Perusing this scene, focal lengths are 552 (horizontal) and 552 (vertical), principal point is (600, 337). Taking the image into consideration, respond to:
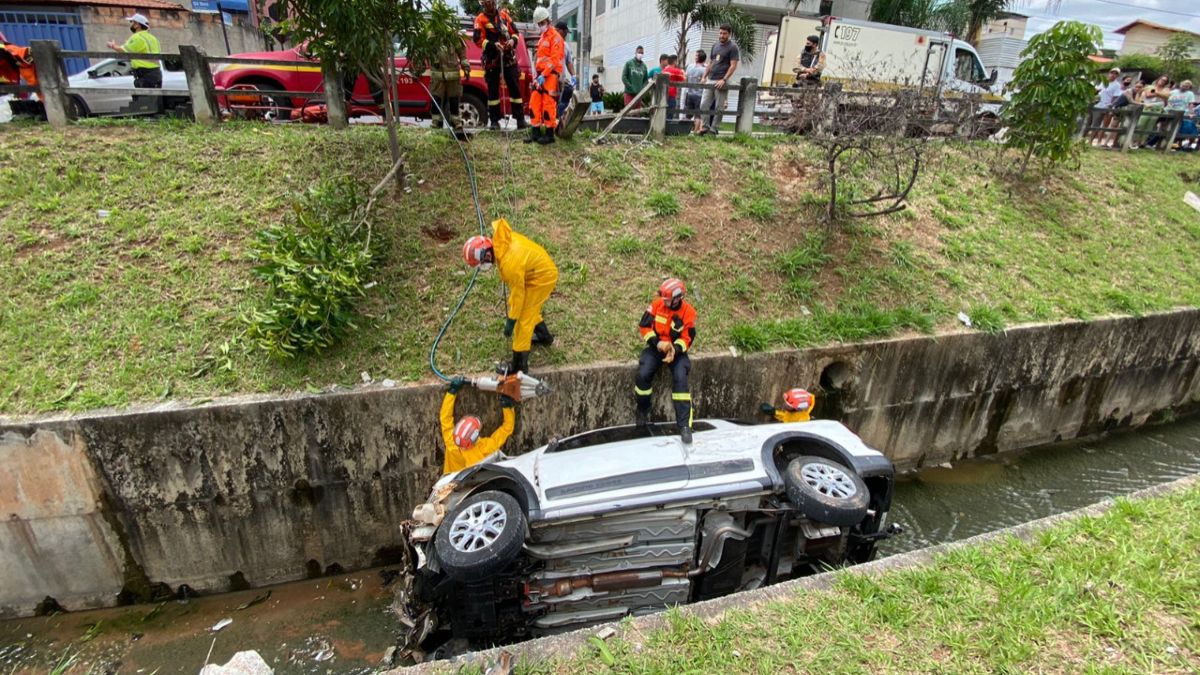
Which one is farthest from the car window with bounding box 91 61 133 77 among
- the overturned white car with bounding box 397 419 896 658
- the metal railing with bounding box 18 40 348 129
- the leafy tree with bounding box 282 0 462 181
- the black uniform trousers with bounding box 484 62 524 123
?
the overturned white car with bounding box 397 419 896 658

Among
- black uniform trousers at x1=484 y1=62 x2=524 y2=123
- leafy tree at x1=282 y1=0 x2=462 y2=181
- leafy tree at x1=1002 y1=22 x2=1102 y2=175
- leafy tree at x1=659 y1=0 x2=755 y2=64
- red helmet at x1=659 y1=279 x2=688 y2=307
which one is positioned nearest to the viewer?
red helmet at x1=659 y1=279 x2=688 y2=307

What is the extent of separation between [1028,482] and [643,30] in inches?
836

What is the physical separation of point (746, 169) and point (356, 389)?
6.65 metres

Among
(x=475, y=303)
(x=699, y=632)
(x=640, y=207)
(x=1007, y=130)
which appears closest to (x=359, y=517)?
(x=475, y=303)

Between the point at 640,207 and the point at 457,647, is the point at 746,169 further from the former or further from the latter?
the point at 457,647

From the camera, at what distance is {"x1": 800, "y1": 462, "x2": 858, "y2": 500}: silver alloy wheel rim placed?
13.2ft

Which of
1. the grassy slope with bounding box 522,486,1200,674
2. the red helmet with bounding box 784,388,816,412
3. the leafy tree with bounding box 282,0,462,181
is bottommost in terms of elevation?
the red helmet with bounding box 784,388,816,412

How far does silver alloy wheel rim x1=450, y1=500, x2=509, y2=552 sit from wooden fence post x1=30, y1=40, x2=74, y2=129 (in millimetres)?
8342

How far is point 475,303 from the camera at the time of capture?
602 cm

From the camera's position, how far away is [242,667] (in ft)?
9.57

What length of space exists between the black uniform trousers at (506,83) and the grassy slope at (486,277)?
100cm

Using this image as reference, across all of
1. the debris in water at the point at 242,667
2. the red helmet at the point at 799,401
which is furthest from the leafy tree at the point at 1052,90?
the debris in water at the point at 242,667

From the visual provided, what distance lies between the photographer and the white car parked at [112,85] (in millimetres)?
8630

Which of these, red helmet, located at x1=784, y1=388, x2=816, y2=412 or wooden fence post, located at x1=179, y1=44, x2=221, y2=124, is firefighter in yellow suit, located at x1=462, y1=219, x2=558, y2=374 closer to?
red helmet, located at x1=784, y1=388, x2=816, y2=412
